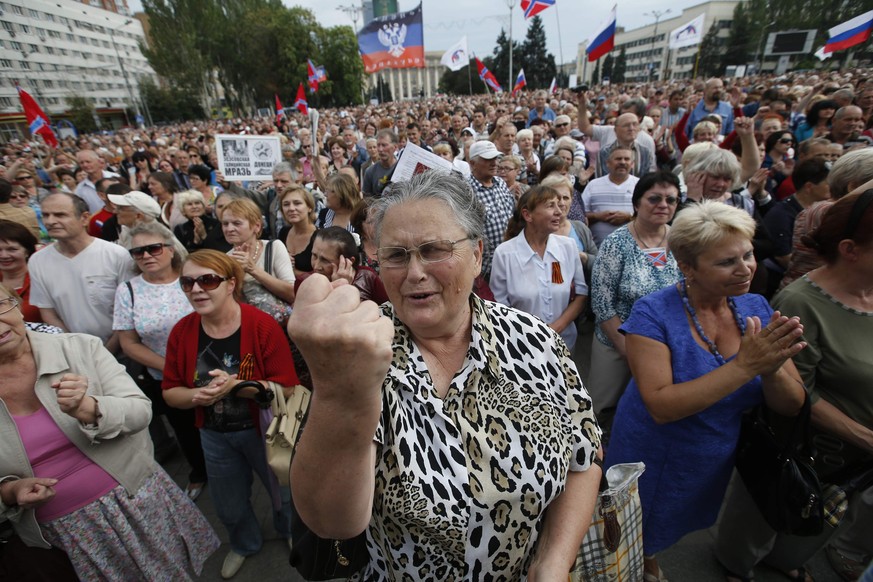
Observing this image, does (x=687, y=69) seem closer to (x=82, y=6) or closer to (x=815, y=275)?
(x=815, y=275)

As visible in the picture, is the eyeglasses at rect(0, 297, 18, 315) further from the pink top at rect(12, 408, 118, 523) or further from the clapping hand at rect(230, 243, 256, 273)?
the clapping hand at rect(230, 243, 256, 273)

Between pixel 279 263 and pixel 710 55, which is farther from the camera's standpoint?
pixel 710 55

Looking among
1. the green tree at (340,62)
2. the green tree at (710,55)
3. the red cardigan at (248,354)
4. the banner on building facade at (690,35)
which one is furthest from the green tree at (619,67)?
the red cardigan at (248,354)

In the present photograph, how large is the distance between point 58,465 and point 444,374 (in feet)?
6.54

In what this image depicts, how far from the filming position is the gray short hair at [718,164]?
348 cm

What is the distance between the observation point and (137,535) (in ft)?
7.29

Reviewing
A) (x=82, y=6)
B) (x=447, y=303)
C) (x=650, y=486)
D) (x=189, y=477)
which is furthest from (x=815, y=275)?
(x=82, y=6)

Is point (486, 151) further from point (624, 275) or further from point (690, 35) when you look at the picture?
point (690, 35)

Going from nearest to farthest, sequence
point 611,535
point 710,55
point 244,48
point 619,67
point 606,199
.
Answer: point 611,535 < point 606,199 < point 244,48 < point 710,55 < point 619,67

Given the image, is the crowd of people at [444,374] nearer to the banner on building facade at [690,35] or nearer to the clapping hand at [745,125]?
the clapping hand at [745,125]

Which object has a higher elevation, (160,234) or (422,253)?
(422,253)

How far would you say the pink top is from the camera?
6.32 feet

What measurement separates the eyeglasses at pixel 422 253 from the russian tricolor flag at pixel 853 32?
15138mm

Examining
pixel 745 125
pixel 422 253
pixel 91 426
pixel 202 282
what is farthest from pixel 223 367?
pixel 745 125
